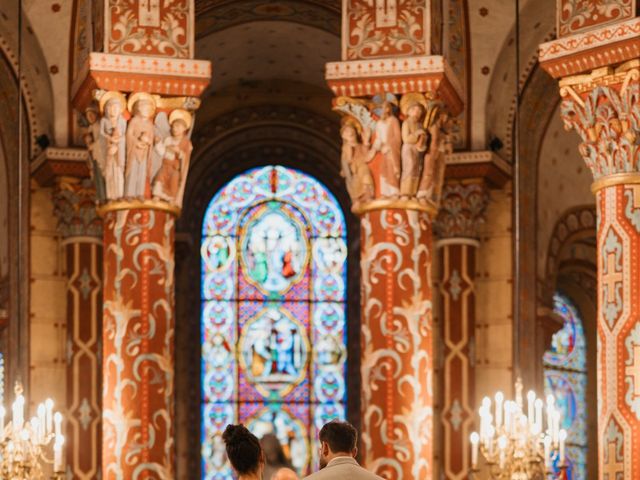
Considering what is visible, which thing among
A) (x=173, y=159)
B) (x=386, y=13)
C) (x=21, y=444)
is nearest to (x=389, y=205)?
(x=386, y=13)

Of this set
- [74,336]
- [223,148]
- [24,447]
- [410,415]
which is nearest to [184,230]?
[223,148]

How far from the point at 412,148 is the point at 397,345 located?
Answer: 1.57 meters

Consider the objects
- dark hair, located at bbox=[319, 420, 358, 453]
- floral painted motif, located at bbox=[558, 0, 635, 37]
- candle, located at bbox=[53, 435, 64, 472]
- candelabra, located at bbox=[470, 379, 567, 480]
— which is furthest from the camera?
candelabra, located at bbox=[470, 379, 567, 480]

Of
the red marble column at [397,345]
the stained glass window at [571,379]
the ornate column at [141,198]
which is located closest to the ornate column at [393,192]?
the red marble column at [397,345]

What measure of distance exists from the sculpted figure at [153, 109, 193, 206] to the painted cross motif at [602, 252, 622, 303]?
11.1 ft

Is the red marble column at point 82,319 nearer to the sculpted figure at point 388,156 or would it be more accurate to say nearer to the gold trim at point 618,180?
the sculpted figure at point 388,156

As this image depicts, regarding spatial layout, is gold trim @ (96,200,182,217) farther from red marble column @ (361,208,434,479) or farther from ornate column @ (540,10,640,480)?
ornate column @ (540,10,640,480)

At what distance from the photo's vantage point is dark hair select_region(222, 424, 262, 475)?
28.8 feet

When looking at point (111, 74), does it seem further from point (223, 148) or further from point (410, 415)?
point (223, 148)

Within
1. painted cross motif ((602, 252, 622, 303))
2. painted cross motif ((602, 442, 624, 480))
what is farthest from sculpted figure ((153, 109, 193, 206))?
painted cross motif ((602, 442, 624, 480))

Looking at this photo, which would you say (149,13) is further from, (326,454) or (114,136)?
(326,454)

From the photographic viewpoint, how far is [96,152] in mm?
14531

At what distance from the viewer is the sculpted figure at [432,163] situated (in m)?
14.3

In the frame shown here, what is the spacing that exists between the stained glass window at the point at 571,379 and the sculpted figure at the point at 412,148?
27.5 ft
